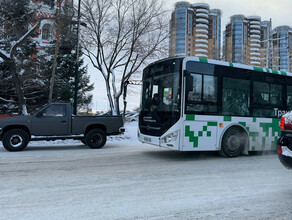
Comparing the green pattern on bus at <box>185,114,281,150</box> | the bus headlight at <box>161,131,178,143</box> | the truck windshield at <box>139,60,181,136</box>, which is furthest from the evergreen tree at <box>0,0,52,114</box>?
the green pattern on bus at <box>185,114,281,150</box>

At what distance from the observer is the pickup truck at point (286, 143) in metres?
4.40

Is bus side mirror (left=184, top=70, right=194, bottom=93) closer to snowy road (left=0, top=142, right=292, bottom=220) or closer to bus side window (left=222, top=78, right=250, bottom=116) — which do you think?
bus side window (left=222, top=78, right=250, bottom=116)

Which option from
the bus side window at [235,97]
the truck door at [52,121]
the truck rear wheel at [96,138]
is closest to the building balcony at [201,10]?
the truck rear wheel at [96,138]

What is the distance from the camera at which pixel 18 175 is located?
6.02 meters

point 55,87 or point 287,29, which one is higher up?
point 287,29

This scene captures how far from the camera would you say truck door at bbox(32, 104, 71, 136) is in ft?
34.0

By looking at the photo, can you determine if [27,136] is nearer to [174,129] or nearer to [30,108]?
[174,129]

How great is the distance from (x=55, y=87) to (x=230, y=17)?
60.8m

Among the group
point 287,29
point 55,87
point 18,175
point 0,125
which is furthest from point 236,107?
point 287,29

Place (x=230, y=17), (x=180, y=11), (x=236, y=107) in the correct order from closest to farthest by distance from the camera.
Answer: (x=236, y=107), (x=230, y=17), (x=180, y=11)

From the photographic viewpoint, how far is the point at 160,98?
8.21 meters

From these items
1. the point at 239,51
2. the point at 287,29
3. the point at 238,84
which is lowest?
the point at 238,84

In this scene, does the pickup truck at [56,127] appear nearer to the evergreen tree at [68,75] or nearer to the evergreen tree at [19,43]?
the evergreen tree at [19,43]

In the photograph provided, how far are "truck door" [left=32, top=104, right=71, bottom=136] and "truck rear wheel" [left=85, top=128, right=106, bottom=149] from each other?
92cm
